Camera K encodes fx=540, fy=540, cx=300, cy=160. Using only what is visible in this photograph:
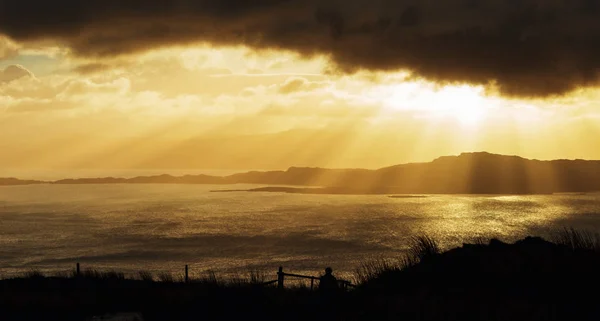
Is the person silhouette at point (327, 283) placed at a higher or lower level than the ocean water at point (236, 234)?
higher

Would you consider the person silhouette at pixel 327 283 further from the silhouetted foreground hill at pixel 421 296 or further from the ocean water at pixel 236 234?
the ocean water at pixel 236 234

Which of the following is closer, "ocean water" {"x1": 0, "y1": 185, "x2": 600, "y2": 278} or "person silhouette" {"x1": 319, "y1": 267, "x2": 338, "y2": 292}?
"person silhouette" {"x1": 319, "y1": 267, "x2": 338, "y2": 292}

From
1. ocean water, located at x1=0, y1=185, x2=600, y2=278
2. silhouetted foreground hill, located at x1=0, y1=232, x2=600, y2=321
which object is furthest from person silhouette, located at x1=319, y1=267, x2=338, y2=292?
ocean water, located at x1=0, y1=185, x2=600, y2=278

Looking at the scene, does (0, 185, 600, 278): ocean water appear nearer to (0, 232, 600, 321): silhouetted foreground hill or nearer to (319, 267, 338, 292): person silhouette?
(0, 232, 600, 321): silhouetted foreground hill

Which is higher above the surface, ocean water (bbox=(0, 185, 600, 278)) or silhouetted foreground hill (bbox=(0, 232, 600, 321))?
silhouetted foreground hill (bbox=(0, 232, 600, 321))

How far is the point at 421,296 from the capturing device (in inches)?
548

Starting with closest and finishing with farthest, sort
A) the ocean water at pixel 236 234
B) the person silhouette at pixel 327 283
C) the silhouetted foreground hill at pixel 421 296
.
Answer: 1. the silhouetted foreground hill at pixel 421 296
2. the person silhouette at pixel 327 283
3. the ocean water at pixel 236 234

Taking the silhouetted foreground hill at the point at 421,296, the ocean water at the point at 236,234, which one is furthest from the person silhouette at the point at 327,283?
the ocean water at the point at 236,234

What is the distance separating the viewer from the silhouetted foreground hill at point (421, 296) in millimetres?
12945

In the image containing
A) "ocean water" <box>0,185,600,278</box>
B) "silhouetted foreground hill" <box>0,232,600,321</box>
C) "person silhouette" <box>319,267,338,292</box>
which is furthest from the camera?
"ocean water" <box>0,185,600,278</box>

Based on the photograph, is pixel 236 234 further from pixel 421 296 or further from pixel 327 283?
pixel 421 296

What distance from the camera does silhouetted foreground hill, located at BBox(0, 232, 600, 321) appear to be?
12.9m

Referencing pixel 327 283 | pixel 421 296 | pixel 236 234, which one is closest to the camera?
pixel 421 296

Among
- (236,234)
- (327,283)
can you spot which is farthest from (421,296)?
(236,234)
